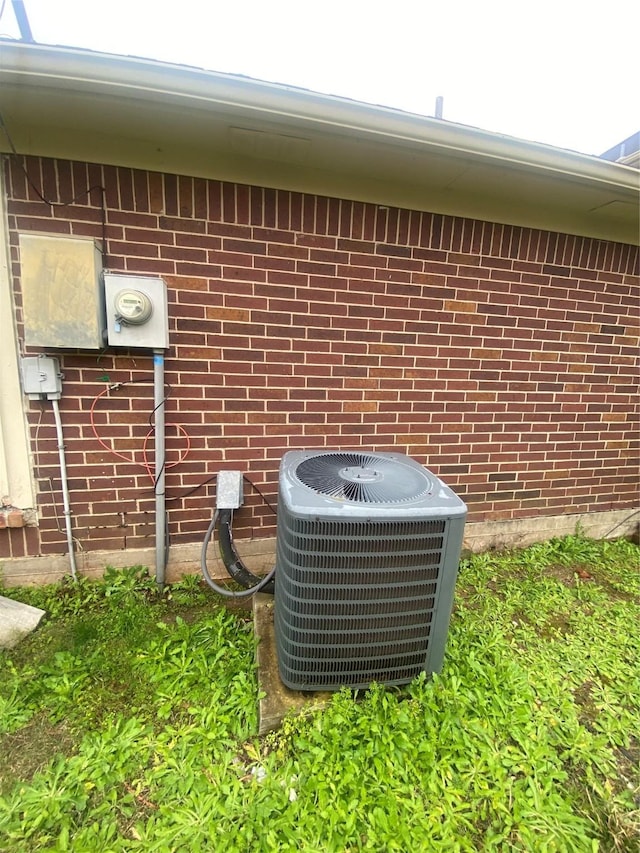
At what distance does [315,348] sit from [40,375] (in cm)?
155

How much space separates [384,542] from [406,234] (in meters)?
1.95

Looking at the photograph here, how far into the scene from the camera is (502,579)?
255cm

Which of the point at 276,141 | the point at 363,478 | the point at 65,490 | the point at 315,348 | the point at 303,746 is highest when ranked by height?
the point at 276,141

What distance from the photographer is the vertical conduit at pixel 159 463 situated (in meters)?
2.04

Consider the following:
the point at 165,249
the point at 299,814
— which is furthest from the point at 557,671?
the point at 165,249

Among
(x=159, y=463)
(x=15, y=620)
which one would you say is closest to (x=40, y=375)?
(x=159, y=463)

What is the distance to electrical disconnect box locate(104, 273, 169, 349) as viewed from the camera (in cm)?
190

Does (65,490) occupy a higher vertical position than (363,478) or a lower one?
lower

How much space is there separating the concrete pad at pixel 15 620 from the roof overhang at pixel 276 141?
237 centimetres

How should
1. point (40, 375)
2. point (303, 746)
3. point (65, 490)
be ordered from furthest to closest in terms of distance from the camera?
point (65, 490), point (40, 375), point (303, 746)

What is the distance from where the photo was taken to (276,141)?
71.6 inches

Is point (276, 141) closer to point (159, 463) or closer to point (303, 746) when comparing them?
point (159, 463)

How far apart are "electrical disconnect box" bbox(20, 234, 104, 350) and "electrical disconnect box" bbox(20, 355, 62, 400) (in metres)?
0.11

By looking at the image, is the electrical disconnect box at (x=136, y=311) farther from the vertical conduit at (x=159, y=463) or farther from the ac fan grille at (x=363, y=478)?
the ac fan grille at (x=363, y=478)
